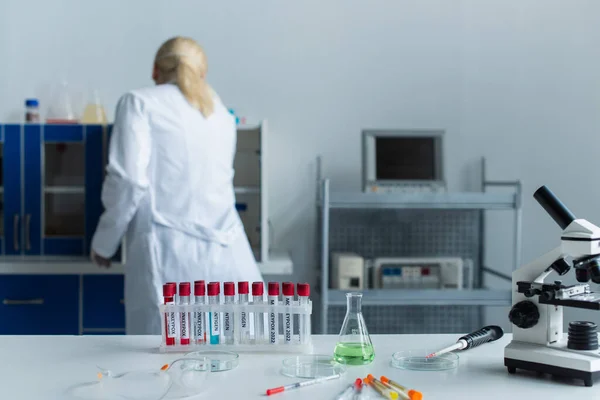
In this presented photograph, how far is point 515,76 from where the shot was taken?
358 cm

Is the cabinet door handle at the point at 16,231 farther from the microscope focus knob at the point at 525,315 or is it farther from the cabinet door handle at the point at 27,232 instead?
the microscope focus knob at the point at 525,315

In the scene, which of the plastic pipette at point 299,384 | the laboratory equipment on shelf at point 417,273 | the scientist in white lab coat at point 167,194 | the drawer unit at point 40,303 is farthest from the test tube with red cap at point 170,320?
the laboratory equipment on shelf at point 417,273

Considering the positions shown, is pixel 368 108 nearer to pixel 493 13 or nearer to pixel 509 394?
pixel 493 13

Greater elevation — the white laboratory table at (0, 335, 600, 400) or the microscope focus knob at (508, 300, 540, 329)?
the microscope focus knob at (508, 300, 540, 329)

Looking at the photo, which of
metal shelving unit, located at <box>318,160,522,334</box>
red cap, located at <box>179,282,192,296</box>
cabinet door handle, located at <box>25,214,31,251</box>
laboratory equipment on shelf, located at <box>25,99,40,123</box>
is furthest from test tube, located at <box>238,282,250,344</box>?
laboratory equipment on shelf, located at <box>25,99,40,123</box>

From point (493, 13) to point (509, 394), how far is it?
272cm

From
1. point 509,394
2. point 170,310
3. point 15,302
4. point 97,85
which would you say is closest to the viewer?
point 509,394

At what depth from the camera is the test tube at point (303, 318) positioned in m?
1.51

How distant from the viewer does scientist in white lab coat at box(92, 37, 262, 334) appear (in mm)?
2447

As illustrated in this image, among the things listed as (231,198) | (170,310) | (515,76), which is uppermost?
(515,76)

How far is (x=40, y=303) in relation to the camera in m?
3.05

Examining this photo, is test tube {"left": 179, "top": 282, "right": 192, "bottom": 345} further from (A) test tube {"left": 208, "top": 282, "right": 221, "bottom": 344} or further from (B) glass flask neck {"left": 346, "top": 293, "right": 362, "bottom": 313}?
(B) glass flask neck {"left": 346, "top": 293, "right": 362, "bottom": 313}

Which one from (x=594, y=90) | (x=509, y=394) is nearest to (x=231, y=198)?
(x=509, y=394)

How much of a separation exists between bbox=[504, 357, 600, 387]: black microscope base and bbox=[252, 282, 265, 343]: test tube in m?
0.52
